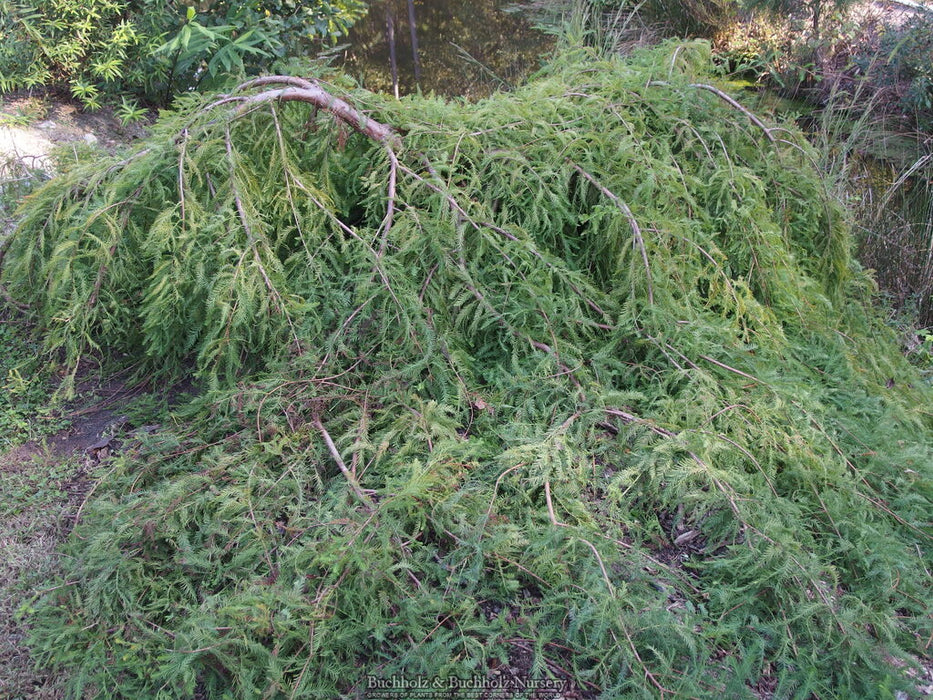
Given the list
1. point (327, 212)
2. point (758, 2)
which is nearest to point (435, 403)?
point (327, 212)

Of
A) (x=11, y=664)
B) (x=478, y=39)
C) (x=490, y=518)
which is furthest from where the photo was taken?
(x=478, y=39)

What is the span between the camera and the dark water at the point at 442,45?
727 centimetres

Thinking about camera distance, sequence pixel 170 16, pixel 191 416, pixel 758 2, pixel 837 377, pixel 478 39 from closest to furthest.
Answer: pixel 191 416 → pixel 837 377 → pixel 170 16 → pixel 758 2 → pixel 478 39

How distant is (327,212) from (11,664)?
1.77 meters

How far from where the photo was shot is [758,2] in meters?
5.58

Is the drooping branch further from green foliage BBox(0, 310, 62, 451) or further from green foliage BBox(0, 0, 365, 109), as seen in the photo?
green foliage BBox(0, 0, 365, 109)

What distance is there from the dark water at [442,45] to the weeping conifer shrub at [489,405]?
393cm

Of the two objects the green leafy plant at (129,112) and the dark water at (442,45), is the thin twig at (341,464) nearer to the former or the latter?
the green leafy plant at (129,112)

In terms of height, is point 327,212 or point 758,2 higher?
point 758,2

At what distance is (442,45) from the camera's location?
26.3ft

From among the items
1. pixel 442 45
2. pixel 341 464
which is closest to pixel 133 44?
pixel 341 464

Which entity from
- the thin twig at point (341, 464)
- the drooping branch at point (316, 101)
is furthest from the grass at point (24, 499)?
the drooping branch at point (316, 101)

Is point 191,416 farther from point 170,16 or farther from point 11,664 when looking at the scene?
point 170,16

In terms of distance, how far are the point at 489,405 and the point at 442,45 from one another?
6521 mm
